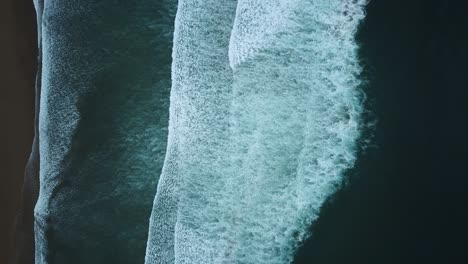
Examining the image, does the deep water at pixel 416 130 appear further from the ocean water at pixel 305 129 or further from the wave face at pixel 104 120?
the wave face at pixel 104 120

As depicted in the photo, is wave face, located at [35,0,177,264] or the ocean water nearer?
the ocean water

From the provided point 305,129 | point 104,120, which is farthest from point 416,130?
point 104,120

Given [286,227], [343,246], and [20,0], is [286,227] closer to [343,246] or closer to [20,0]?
[343,246]

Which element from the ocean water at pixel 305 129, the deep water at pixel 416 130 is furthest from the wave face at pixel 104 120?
the deep water at pixel 416 130

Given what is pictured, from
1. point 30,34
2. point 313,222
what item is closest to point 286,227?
point 313,222

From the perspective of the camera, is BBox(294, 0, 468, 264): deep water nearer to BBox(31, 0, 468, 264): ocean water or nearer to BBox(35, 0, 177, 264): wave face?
BBox(31, 0, 468, 264): ocean water

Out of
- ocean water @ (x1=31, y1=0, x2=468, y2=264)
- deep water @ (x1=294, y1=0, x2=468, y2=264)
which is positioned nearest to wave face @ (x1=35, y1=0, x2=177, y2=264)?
ocean water @ (x1=31, y1=0, x2=468, y2=264)
